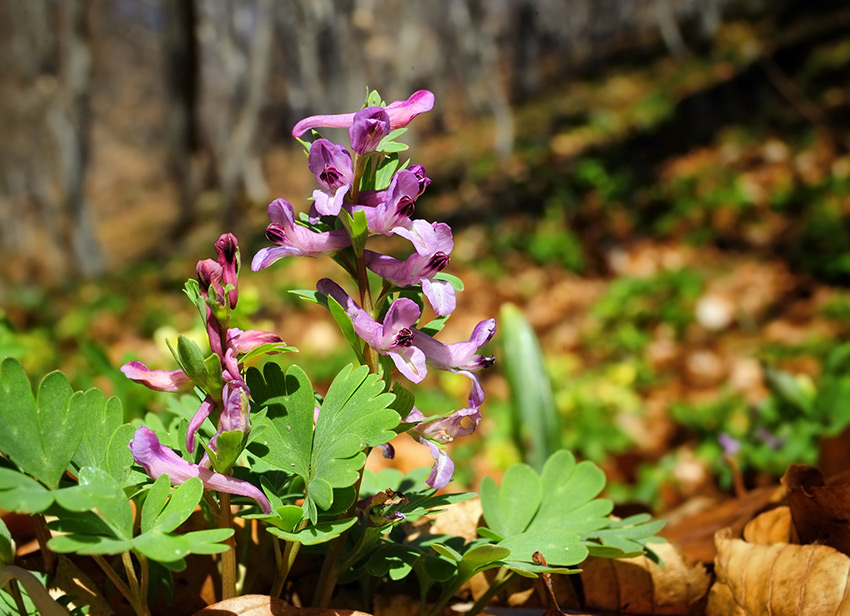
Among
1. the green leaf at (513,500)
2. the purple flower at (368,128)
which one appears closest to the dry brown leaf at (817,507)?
the green leaf at (513,500)

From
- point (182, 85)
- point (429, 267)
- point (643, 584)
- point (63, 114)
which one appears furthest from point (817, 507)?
point (63, 114)

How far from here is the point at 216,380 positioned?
732mm

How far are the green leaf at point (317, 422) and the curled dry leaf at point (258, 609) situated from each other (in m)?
0.15

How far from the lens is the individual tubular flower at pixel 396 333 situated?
0.76 metres

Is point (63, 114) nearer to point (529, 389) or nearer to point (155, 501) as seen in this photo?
point (529, 389)

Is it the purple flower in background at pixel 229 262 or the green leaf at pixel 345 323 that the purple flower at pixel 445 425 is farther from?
the purple flower in background at pixel 229 262

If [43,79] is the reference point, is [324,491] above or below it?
below

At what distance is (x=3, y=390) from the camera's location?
0.72 m

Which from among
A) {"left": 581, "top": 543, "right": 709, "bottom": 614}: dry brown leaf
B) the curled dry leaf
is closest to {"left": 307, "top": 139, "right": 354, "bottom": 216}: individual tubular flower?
the curled dry leaf

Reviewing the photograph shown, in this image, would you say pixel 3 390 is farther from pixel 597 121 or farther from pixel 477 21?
pixel 477 21

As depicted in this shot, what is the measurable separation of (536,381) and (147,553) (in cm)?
152

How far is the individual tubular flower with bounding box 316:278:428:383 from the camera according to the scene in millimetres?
757

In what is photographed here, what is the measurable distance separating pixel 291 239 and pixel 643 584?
828 millimetres

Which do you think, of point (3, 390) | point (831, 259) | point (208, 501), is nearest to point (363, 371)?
point (208, 501)
